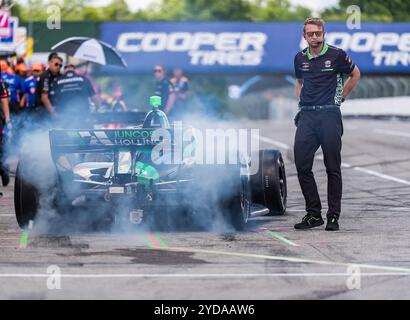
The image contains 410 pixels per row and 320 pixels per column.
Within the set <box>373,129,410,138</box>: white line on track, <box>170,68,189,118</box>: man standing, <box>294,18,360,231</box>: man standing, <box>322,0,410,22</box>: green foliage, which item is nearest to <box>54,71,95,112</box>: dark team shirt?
<box>294,18,360,231</box>: man standing

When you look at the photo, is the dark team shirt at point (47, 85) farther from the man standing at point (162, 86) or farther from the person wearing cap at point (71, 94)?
the man standing at point (162, 86)

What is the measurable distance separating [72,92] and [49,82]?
57 cm

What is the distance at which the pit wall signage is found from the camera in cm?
4616

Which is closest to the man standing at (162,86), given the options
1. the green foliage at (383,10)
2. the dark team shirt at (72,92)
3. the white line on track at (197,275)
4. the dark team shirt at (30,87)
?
the dark team shirt at (30,87)

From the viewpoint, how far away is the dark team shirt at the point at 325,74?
10.3m

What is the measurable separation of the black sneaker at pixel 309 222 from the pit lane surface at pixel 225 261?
0.09 meters

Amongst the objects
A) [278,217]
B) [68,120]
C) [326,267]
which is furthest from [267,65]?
[326,267]

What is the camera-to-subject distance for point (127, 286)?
6938 mm

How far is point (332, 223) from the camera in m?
10.1

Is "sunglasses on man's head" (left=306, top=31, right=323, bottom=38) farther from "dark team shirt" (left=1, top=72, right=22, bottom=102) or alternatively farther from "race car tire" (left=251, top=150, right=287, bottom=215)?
"dark team shirt" (left=1, top=72, right=22, bottom=102)

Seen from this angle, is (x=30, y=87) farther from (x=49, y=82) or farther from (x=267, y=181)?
(x=267, y=181)

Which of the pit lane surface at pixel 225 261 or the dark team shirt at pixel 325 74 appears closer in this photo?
the pit lane surface at pixel 225 261

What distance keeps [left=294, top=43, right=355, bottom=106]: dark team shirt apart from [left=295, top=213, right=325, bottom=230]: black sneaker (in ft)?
3.44
